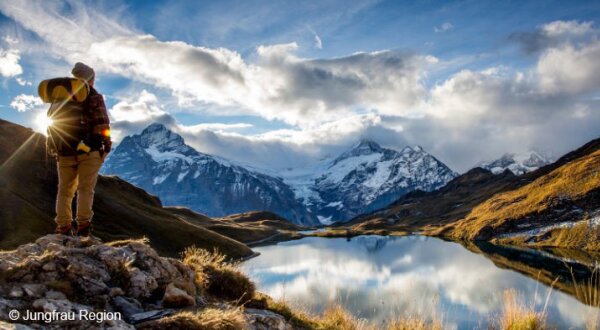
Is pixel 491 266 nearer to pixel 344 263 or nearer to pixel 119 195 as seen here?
pixel 344 263

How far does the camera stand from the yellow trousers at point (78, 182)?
37.8ft

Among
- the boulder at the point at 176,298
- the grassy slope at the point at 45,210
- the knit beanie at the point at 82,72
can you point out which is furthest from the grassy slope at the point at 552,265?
the knit beanie at the point at 82,72

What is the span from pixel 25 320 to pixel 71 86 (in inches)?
267

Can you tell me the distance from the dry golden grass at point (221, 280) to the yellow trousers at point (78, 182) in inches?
129

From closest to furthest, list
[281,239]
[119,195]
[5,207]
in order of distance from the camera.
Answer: [5,207], [119,195], [281,239]

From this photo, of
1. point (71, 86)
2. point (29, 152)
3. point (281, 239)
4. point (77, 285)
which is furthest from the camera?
point (281, 239)

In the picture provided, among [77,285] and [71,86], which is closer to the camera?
[77,285]

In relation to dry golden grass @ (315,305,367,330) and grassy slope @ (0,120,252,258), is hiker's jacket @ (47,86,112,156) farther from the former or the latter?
grassy slope @ (0,120,252,258)

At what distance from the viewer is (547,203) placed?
503ft

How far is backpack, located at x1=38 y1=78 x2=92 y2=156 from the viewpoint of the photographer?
435 inches

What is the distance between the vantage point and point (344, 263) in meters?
103

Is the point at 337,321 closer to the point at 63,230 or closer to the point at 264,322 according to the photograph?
the point at 264,322

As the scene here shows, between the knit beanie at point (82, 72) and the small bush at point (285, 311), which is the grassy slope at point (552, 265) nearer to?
the small bush at point (285, 311)

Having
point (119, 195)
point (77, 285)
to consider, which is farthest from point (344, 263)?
point (77, 285)
